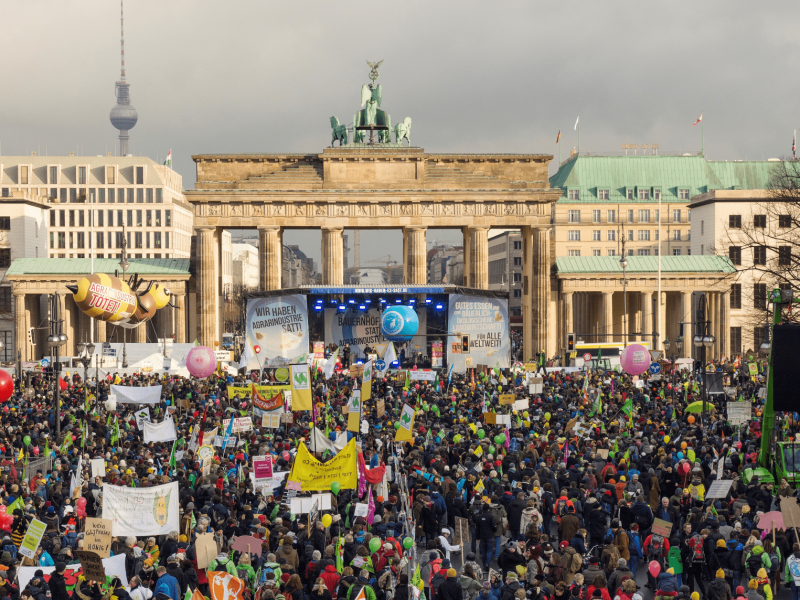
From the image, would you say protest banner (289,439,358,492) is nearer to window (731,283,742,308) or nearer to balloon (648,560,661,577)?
balloon (648,560,661,577)

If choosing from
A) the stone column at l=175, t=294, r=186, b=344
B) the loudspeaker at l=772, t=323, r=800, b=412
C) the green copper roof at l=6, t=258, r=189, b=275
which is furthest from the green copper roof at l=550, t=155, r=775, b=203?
the loudspeaker at l=772, t=323, r=800, b=412

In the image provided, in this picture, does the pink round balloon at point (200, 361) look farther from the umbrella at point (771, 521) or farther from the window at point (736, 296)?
the window at point (736, 296)

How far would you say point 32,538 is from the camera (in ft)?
53.9

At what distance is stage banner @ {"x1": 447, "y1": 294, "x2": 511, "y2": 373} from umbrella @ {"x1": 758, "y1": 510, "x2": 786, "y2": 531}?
40.9 meters

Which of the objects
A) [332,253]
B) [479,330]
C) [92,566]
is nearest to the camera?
[92,566]

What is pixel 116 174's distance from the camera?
127375mm

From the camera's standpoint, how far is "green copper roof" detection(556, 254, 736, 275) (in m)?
74.8

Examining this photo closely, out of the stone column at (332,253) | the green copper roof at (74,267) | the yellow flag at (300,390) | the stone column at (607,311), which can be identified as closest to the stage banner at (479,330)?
the stone column at (332,253)

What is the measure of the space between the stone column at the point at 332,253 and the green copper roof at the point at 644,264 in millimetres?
16035

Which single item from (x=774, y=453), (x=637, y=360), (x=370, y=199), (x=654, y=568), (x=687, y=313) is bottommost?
(x=654, y=568)

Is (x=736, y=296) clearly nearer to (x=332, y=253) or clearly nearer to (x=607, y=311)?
(x=607, y=311)

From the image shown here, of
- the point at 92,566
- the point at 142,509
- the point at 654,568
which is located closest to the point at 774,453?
the point at 654,568

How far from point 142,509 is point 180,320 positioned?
5634 centimetres

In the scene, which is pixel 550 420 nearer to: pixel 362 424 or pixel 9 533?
pixel 362 424
